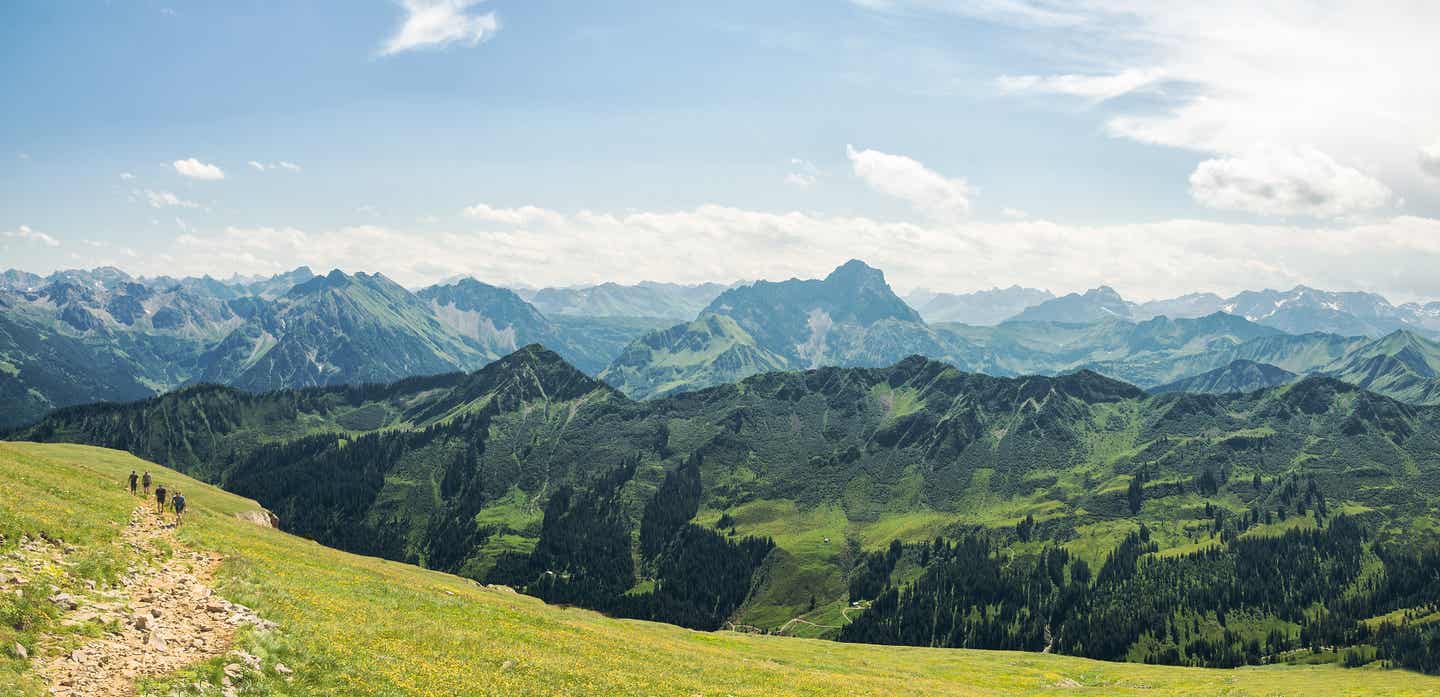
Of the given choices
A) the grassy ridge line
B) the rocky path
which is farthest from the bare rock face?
the rocky path

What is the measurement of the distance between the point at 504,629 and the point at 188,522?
2891cm

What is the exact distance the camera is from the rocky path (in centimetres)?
2641

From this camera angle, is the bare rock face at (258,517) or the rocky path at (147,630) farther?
the bare rock face at (258,517)

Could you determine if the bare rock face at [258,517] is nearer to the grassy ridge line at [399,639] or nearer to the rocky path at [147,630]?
the grassy ridge line at [399,639]

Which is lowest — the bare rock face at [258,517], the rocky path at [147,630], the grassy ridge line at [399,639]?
the bare rock face at [258,517]

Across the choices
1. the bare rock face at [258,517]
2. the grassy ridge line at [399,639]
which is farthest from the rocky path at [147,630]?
the bare rock face at [258,517]

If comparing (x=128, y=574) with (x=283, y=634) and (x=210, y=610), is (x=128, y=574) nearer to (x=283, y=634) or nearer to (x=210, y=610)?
(x=210, y=610)

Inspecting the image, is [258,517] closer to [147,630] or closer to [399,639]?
[399,639]

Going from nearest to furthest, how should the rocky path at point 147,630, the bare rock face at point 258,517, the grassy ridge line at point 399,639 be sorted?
the rocky path at point 147,630, the grassy ridge line at point 399,639, the bare rock face at point 258,517

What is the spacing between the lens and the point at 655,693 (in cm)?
4403

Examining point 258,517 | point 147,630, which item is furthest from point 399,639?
point 258,517

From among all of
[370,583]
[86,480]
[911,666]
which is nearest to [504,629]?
[370,583]

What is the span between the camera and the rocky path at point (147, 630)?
26.4 metres

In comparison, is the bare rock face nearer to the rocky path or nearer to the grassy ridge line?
the grassy ridge line
